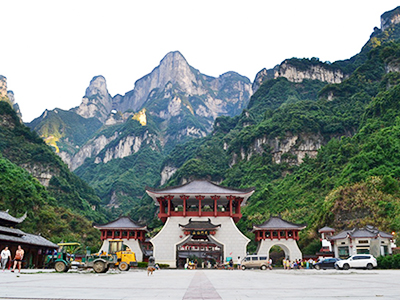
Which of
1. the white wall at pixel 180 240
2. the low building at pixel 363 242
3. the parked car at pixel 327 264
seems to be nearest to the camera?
the parked car at pixel 327 264

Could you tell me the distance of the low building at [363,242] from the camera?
34550 millimetres

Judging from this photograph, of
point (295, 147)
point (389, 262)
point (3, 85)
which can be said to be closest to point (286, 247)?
A: point (389, 262)

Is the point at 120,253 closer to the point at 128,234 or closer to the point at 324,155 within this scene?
the point at 128,234

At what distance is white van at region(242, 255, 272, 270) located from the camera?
1326 inches

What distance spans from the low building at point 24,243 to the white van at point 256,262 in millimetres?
20228

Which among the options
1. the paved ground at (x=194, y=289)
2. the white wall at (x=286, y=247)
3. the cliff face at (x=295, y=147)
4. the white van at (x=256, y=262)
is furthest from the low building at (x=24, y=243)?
the cliff face at (x=295, y=147)

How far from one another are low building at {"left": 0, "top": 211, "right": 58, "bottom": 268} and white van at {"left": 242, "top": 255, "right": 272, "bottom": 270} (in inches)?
796

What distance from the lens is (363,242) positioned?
37.6 m

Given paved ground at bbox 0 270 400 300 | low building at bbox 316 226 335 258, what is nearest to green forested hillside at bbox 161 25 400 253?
low building at bbox 316 226 335 258

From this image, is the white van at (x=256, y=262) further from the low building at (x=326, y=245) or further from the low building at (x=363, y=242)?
the low building at (x=363, y=242)

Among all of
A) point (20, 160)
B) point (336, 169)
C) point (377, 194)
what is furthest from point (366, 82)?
point (20, 160)

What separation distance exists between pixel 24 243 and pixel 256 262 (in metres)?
21.8

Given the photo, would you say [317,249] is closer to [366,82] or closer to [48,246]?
[48,246]

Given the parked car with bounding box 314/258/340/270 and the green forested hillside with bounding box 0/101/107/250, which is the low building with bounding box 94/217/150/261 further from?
the parked car with bounding box 314/258/340/270
